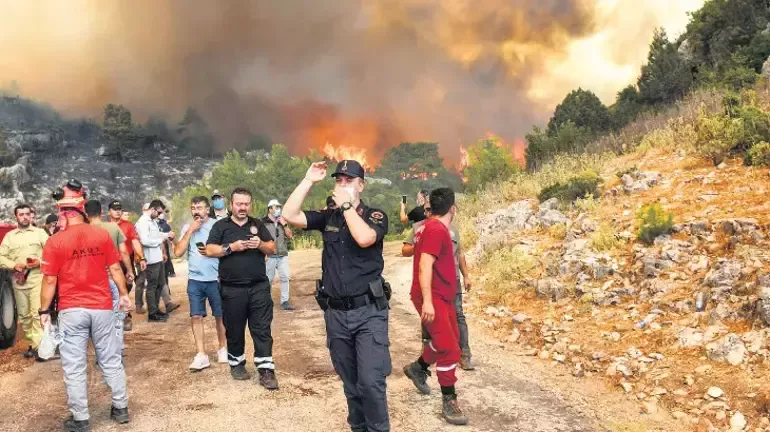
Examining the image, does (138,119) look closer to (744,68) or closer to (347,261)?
(744,68)

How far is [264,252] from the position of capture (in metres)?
5.72

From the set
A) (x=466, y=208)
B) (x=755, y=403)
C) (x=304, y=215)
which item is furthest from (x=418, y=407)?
(x=466, y=208)

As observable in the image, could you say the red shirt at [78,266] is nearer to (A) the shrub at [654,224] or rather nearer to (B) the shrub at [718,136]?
(A) the shrub at [654,224]

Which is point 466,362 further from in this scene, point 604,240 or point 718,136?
point 718,136

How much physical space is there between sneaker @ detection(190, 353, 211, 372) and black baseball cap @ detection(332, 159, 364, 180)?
348cm

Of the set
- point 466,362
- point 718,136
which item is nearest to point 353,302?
point 466,362

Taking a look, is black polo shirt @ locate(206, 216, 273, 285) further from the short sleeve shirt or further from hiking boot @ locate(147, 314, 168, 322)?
hiking boot @ locate(147, 314, 168, 322)

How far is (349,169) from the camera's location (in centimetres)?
385

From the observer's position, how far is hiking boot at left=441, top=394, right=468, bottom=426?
4661mm

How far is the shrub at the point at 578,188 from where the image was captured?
12031mm

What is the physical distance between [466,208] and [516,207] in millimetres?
5196

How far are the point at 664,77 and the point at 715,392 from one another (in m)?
22.1

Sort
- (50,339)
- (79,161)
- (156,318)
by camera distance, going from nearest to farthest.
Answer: (50,339)
(156,318)
(79,161)

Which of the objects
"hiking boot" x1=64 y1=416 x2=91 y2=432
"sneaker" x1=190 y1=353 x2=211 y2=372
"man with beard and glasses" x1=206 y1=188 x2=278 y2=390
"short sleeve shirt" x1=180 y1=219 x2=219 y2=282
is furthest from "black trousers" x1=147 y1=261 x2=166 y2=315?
"hiking boot" x1=64 y1=416 x2=91 y2=432
